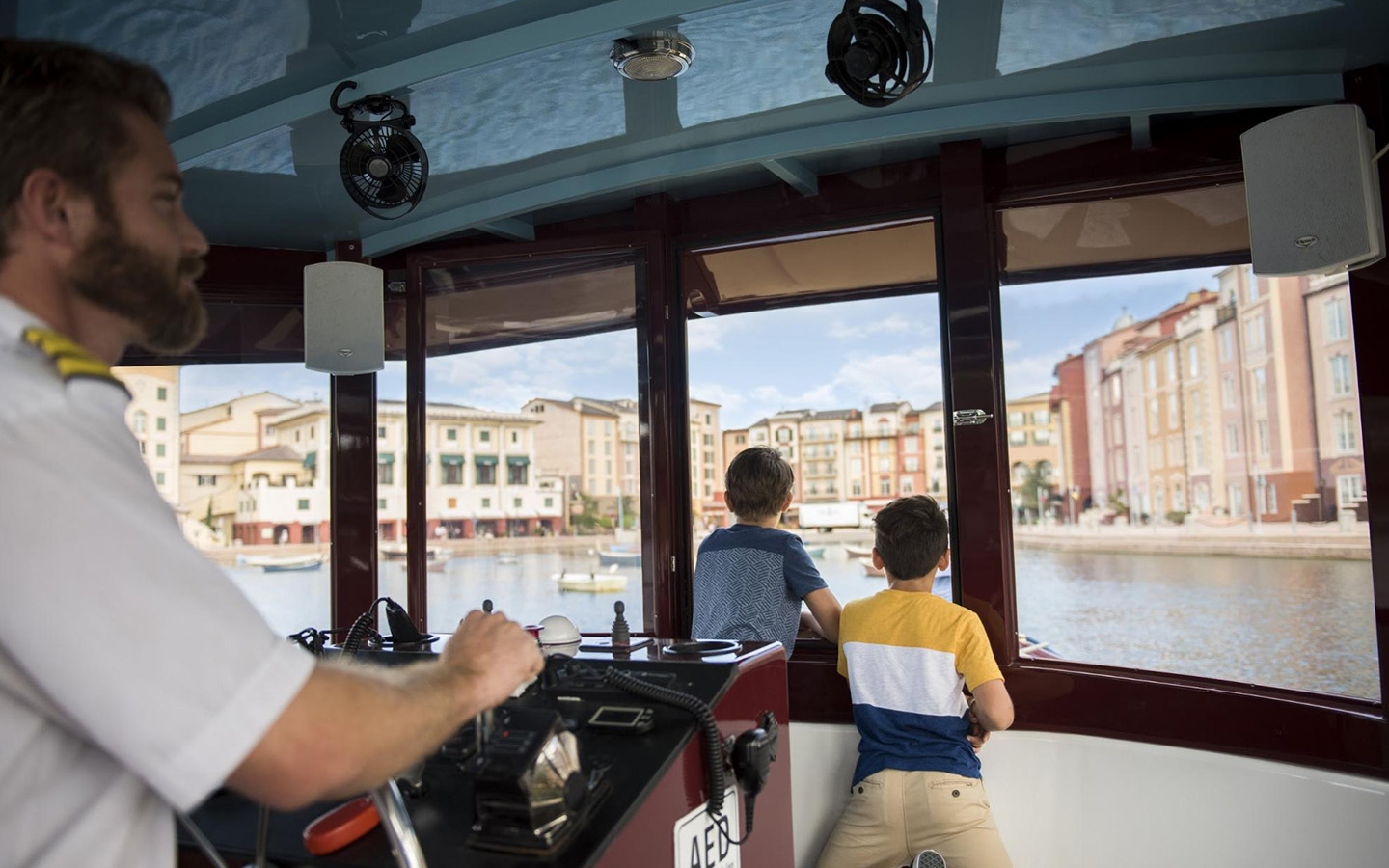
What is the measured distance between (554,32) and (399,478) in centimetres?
225

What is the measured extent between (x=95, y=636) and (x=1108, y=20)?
2.50m

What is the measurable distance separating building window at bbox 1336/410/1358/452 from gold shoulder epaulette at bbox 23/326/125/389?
3.02 meters

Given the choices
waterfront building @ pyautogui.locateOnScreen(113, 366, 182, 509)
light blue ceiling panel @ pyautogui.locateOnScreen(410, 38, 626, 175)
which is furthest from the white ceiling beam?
waterfront building @ pyautogui.locateOnScreen(113, 366, 182, 509)

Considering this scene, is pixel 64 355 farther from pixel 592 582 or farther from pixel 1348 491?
pixel 1348 491

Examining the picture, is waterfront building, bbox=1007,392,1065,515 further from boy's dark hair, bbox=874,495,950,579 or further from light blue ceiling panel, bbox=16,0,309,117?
light blue ceiling panel, bbox=16,0,309,117

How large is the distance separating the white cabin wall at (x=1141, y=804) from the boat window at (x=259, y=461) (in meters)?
2.35

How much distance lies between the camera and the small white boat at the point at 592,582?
11.6 feet

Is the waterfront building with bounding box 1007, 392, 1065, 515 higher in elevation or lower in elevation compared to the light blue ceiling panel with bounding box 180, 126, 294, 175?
lower

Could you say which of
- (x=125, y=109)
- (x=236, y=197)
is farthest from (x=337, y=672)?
(x=236, y=197)

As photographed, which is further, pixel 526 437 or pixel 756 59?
pixel 526 437

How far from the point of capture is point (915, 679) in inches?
94.0

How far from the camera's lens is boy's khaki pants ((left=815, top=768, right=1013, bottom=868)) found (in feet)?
7.45

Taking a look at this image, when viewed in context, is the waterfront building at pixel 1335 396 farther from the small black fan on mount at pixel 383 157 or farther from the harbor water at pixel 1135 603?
the small black fan on mount at pixel 383 157

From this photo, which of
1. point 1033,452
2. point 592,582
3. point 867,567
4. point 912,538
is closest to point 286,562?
point 592,582
